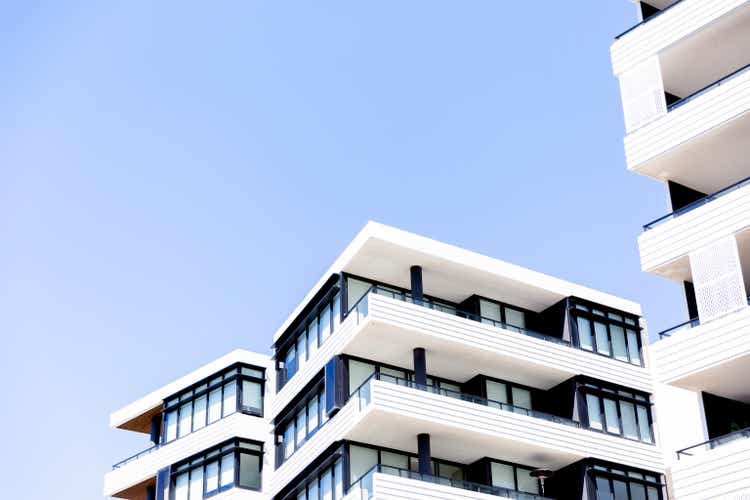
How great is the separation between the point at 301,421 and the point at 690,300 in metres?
22.0

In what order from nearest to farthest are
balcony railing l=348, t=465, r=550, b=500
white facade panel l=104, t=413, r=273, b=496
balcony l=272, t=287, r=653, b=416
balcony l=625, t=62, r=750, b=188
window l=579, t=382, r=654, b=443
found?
1. balcony l=625, t=62, r=750, b=188
2. balcony railing l=348, t=465, r=550, b=500
3. balcony l=272, t=287, r=653, b=416
4. window l=579, t=382, r=654, b=443
5. white facade panel l=104, t=413, r=273, b=496

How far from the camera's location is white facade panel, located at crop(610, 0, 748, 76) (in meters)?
35.2

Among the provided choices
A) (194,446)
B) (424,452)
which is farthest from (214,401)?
(424,452)

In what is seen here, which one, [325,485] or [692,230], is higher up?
[692,230]

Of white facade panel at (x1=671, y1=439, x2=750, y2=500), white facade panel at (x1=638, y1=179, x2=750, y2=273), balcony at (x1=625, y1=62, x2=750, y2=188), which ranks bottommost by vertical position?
white facade panel at (x1=671, y1=439, x2=750, y2=500)

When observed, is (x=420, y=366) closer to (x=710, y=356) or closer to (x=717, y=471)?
(x=710, y=356)

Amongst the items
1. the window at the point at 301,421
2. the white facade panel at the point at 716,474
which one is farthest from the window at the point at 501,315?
the white facade panel at the point at 716,474

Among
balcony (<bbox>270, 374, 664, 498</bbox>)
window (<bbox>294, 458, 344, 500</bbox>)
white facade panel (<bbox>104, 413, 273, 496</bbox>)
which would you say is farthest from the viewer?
white facade panel (<bbox>104, 413, 273, 496</bbox>)

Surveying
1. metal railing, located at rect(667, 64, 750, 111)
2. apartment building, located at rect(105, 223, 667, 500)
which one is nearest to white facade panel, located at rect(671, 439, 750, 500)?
metal railing, located at rect(667, 64, 750, 111)

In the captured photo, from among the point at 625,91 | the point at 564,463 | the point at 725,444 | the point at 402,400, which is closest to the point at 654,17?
the point at 625,91

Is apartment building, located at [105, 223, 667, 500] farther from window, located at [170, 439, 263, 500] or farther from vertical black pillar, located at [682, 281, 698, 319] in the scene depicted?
vertical black pillar, located at [682, 281, 698, 319]

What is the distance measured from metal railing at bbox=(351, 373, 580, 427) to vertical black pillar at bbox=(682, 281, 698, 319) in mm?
14420

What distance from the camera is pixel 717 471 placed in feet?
99.9

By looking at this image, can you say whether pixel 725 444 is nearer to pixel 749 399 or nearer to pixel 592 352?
pixel 749 399
